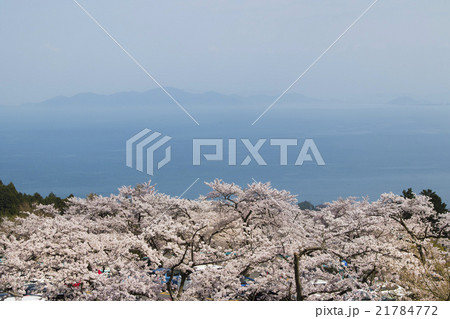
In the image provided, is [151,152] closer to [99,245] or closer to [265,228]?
[265,228]

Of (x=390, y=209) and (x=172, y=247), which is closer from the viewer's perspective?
(x=172, y=247)

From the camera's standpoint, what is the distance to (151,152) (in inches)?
558

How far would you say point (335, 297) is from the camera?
8.40 meters

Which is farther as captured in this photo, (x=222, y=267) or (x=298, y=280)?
(x=222, y=267)

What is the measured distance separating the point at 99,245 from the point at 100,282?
3.69 ft

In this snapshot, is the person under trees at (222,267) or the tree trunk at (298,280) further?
the person under trees at (222,267)

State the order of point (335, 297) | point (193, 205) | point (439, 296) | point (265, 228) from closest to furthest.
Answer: point (439, 296) → point (335, 297) → point (265, 228) → point (193, 205)

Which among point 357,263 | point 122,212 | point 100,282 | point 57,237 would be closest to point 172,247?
point 100,282

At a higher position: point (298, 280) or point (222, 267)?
point (222, 267)

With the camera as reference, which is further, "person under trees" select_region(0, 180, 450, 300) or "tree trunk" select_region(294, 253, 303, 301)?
"person under trees" select_region(0, 180, 450, 300)

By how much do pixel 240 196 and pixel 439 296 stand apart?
7.09 m

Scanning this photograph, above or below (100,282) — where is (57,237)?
above

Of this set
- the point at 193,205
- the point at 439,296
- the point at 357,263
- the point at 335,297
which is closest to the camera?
the point at 439,296
